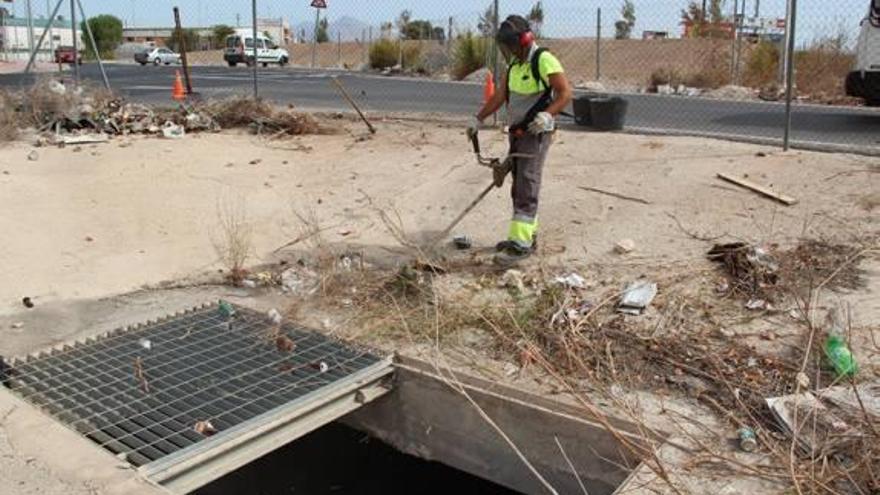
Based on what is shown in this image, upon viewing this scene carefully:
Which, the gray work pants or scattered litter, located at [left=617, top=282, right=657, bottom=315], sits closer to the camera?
scattered litter, located at [left=617, top=282, right=657, bottom=315]

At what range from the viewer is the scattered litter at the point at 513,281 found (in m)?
5.46

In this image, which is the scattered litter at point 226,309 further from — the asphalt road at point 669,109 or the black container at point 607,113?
the asphalt road at point 669,109

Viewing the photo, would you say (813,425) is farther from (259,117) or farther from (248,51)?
(248,51)

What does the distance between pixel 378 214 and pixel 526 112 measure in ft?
6.53

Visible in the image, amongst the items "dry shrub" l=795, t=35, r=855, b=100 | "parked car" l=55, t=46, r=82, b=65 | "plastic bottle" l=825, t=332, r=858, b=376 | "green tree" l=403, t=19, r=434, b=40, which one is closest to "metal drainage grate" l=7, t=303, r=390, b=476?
"plastic bottle" l=825, t=332, r=858, b=376

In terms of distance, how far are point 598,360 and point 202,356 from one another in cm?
220

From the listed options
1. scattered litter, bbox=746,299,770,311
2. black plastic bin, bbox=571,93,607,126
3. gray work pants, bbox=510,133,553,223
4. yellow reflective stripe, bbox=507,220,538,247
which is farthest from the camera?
black plastic bin, bbox=571,93,607,126

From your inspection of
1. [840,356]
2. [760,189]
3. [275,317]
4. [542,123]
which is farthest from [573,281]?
[760,189]

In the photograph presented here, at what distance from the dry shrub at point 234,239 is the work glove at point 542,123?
7.26ft

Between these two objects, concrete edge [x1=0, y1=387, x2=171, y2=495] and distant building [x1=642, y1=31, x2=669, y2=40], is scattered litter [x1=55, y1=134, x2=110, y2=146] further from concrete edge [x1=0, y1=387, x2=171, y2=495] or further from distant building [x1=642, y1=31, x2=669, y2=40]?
distant building [x1=642, y1=31, x2=669, y2=40]

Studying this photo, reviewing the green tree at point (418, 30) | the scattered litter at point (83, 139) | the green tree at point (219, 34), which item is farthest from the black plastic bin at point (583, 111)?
the green tree at point (219, 34)

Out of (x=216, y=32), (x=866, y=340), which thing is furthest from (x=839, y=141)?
(x=216, y=32)

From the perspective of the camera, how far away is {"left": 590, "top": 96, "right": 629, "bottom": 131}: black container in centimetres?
926

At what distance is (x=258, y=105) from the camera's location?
10945mm
